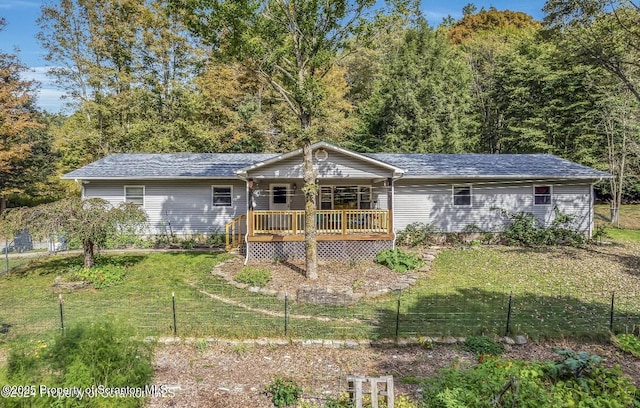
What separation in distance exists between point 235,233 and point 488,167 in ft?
40.0

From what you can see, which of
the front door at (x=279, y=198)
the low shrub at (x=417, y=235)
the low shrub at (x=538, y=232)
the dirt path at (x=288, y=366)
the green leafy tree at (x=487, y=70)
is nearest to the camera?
the dirt path at (x=288, y=366)

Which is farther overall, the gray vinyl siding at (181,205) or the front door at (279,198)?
the front door at (279,198)

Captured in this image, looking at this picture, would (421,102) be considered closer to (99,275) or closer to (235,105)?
(235,105)

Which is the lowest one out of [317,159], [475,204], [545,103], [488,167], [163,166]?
[475,204]

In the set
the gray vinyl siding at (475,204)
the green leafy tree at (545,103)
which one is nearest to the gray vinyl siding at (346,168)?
the gray vinyl siding at (475,204)

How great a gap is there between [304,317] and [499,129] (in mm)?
27106

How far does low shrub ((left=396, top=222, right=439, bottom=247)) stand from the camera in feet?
53.2

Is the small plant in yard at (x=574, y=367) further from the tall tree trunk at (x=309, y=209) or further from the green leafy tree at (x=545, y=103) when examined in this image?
the green leafy tree at (x=545, y=103)

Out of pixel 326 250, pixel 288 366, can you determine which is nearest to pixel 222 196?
pixel 326 250

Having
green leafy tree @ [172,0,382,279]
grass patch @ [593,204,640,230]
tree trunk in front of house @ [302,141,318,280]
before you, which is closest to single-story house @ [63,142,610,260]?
tree trunk in front of house @ [302,141,318,280]

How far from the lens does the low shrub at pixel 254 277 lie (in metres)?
10.5

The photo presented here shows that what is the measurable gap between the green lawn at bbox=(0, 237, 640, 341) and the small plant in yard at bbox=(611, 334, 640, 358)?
260 millimetres

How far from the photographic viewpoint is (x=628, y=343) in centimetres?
675

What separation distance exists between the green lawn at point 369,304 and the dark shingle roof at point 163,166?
4311 mm
